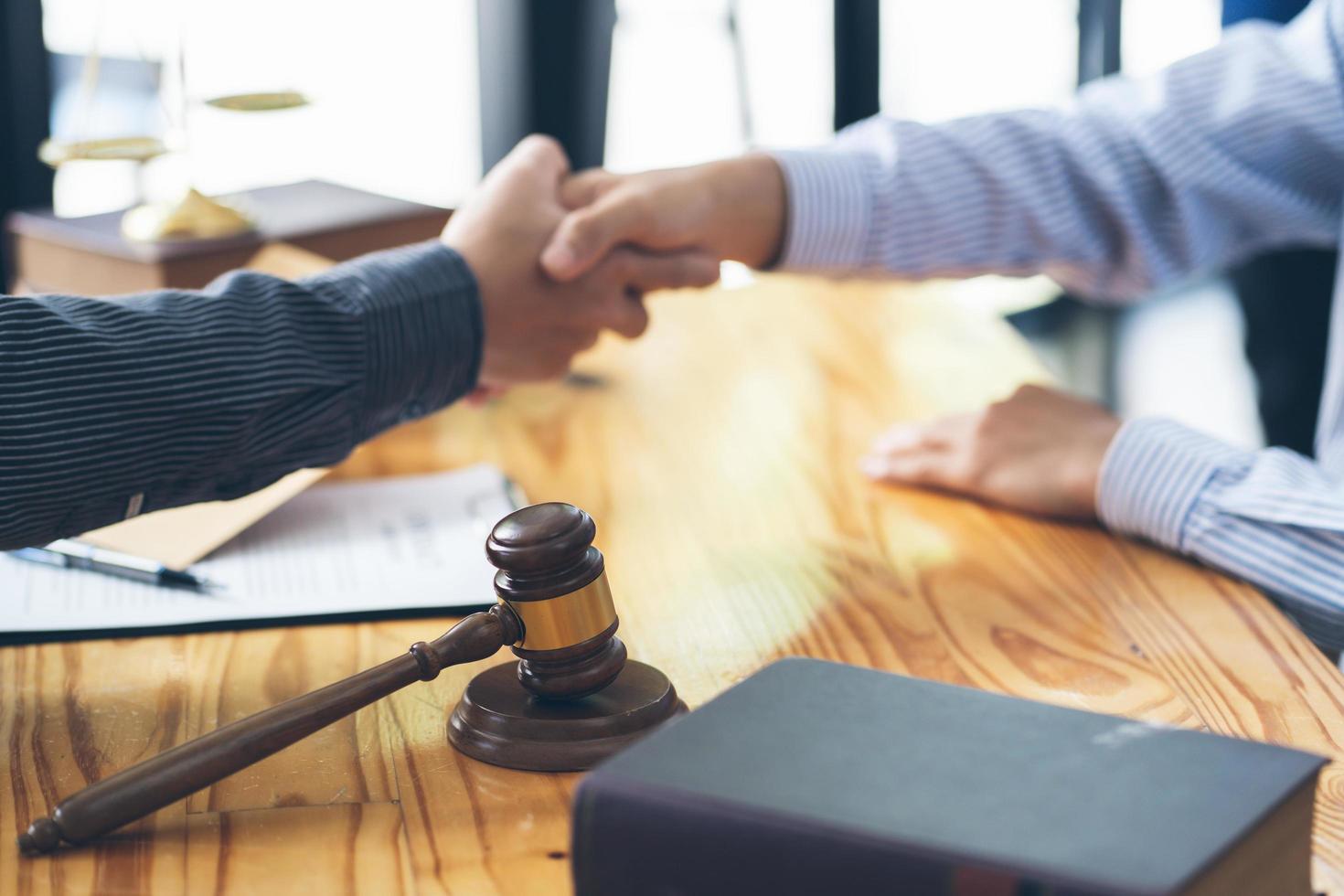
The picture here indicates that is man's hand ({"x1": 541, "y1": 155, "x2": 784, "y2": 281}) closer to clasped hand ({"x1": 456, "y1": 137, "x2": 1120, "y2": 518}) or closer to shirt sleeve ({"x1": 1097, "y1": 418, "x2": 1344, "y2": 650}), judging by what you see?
clasped hand ({"x1": 456, "y1": 137, "x2": 1120, "y2": 518})

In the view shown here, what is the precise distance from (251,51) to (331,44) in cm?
21

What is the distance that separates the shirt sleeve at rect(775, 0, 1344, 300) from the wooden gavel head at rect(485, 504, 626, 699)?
26.3 inches

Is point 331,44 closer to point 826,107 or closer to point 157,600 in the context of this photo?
point 826,107

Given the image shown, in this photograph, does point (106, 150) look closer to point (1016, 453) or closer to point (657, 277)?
point (657, 277)

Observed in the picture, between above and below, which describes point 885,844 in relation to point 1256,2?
below

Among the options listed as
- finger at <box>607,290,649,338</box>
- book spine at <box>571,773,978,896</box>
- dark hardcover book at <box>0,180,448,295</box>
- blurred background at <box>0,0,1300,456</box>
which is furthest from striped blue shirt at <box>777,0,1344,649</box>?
blurred background at <box>0,0,1300,456</box>

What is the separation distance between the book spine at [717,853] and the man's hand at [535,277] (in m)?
0.70

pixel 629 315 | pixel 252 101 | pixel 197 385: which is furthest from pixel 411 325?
pixel 252 101

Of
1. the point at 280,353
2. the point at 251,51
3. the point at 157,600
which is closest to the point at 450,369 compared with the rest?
the point at 280,353

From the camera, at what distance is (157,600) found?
855 mm

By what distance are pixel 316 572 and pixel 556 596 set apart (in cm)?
33

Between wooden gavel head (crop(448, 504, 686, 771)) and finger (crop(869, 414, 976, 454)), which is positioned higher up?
wooden gavel head (crop(448, 504, 686, 771))

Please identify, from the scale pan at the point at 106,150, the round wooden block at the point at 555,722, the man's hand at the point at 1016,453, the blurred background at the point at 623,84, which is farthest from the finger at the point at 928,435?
the blurred background at the point at 623,84

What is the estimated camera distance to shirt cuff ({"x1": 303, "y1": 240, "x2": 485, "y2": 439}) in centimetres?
96
